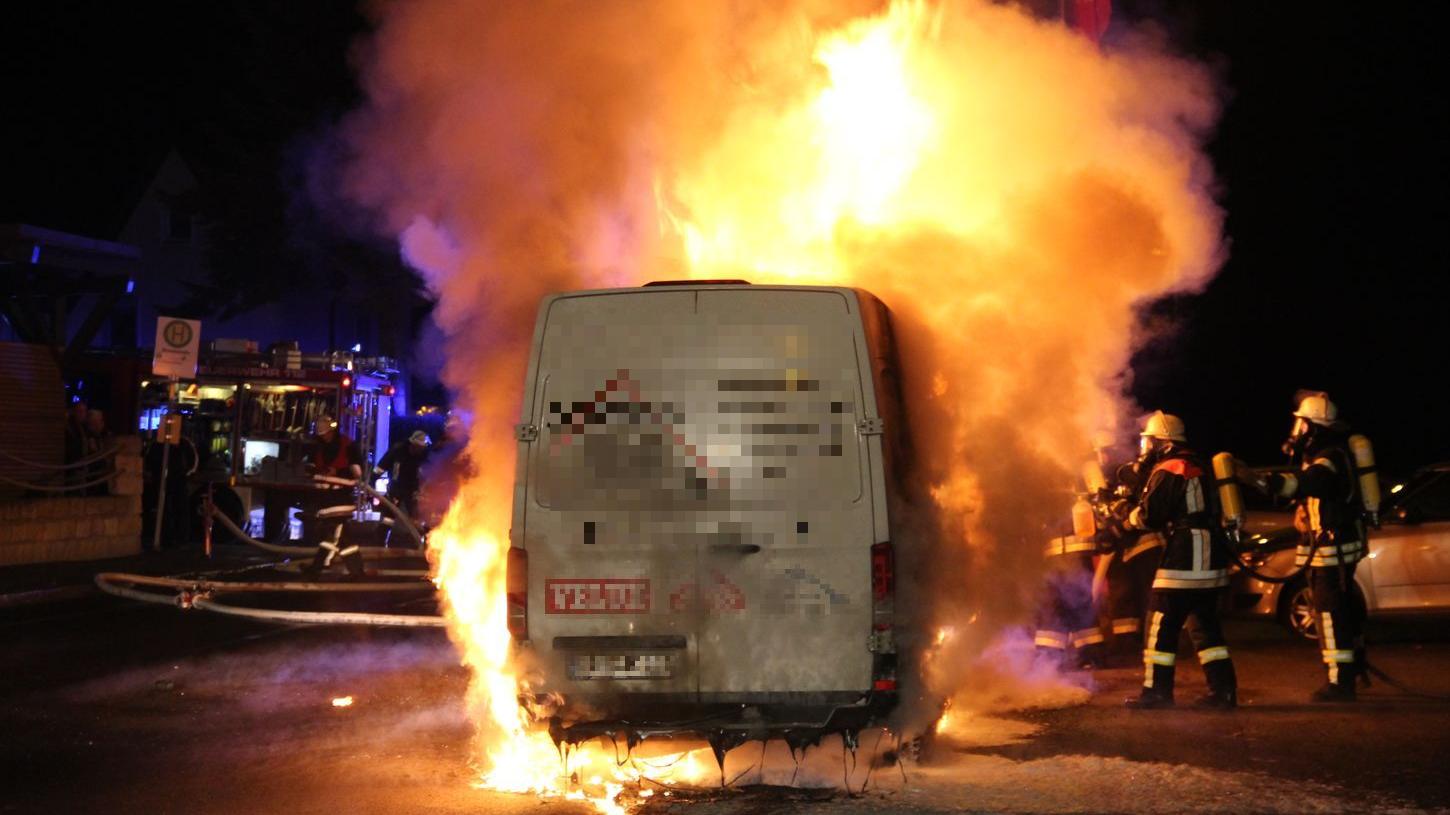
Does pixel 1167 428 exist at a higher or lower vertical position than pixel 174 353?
lower

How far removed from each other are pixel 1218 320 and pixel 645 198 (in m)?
16.9

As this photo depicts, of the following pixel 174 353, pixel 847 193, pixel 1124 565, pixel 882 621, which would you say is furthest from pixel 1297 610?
pixel 174 353

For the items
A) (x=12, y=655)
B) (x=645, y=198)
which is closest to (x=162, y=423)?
(x=12, y=655)

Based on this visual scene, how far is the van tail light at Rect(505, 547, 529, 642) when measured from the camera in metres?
5.61

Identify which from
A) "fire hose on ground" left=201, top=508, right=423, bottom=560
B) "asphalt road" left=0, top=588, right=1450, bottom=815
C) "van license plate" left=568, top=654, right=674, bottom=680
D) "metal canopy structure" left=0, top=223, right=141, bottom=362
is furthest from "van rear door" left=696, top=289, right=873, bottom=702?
"metal canopy structure" left=0, top=223, right=141, bottom=362

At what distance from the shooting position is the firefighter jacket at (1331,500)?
26.7 ft

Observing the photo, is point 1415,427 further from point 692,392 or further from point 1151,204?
point 692,392

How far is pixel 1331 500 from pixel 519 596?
558 cm

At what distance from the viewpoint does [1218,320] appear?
75.4 ft

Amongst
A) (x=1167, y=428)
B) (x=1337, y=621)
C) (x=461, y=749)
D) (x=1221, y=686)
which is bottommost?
(x=461, y=749)

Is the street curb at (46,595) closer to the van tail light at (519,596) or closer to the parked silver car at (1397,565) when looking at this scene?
the van tail light at (519,596)

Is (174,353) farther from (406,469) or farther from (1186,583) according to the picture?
(1186,583)

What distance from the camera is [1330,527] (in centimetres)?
815

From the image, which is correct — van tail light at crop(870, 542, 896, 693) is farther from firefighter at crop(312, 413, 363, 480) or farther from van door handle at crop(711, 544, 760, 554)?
firefighter at crop(312, 413, 363, 480)
